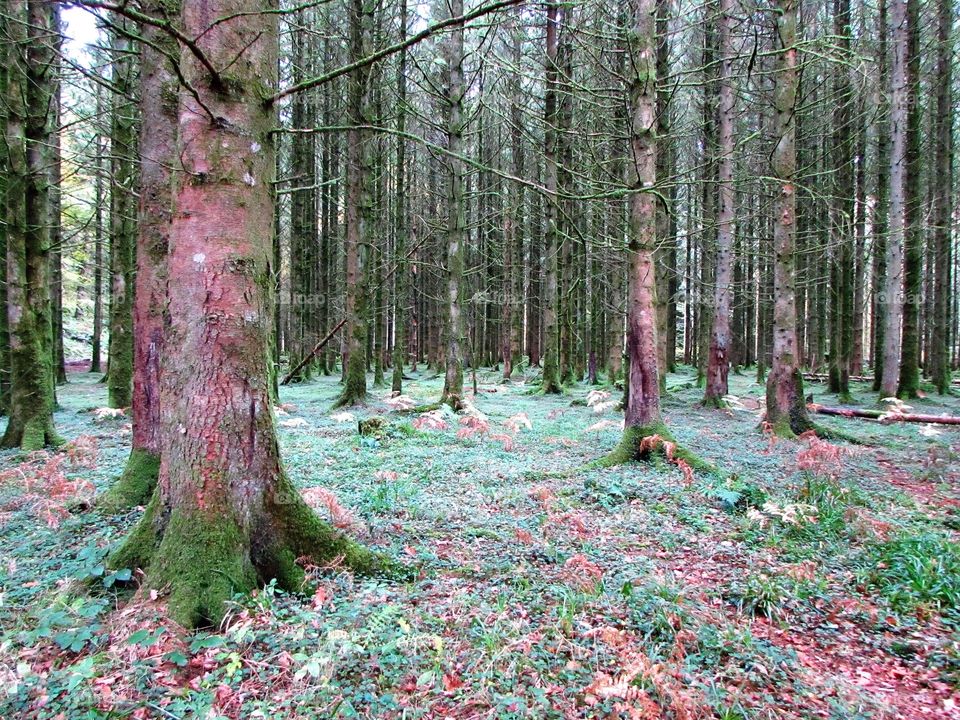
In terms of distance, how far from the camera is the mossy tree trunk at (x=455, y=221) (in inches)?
462

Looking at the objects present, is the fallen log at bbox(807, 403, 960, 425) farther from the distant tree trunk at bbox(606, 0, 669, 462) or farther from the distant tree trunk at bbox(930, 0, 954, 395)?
the distant tree trunk at bbox(606, 0, 669, 462)

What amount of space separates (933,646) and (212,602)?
4.12 metres

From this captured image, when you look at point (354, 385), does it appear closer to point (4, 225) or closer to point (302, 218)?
point (4, 225)

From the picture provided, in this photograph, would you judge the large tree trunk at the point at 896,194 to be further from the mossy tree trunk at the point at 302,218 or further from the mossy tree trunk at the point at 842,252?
the mossy tree trunk at the point at 302,218

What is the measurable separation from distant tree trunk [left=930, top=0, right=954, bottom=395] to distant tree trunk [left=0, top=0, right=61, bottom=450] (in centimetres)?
1848

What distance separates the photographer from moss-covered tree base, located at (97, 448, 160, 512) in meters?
4.82

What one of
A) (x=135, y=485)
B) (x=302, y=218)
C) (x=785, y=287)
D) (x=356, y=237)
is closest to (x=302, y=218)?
(x=302, y=218)

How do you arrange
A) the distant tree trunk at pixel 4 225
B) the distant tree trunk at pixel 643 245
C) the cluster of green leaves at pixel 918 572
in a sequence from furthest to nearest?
the distant tree trunk at pixel 4 225 < the distant tree trunk at pixel 643 245 < the cluster of green leaves at pixel 918 572

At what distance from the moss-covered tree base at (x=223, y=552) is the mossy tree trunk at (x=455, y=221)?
837cm

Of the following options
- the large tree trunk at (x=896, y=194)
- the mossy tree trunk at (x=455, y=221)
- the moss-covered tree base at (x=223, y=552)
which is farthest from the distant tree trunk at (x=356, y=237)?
the large tree trunk at (x=896, y=194)

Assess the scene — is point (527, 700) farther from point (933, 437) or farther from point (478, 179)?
point (478, 179)

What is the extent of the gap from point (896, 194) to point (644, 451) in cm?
1109

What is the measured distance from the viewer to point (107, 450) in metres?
7.80

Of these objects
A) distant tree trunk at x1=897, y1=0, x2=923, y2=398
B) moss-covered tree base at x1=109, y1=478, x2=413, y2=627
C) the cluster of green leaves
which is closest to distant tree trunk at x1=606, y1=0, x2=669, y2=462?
the cluster of green leaves
